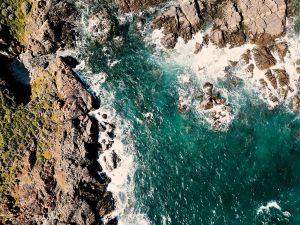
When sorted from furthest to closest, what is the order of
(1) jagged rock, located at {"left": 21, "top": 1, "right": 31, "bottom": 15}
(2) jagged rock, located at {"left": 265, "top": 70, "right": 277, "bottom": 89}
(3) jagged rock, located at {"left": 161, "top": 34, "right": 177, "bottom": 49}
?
(1) jagged rock, located at {"left": 21, "top": 1, "right": 31, "bottom": 15} < (3) jagged rock, located at {"left": 161, "top": 34, "right": 177, "bottom": 49} < (2) jagged rock, located at {"left": 265, "top": 70, "right": 277, "bottom": 89}

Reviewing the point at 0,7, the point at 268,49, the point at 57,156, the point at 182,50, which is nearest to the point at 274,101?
the point at 268,49

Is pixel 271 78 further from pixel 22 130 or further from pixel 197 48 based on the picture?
pixel 22 130

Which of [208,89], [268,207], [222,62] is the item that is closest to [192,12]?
[222,62]

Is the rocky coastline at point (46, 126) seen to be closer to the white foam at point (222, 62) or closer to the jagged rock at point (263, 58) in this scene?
the white foam at point (222, 62)

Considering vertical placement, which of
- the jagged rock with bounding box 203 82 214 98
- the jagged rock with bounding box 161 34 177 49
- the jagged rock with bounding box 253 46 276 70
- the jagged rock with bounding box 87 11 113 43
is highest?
the jagged rock with bounding box 87 11 113 43

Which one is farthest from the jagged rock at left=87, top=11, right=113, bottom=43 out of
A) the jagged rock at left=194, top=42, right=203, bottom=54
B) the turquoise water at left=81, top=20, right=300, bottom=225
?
the jagged rock at left=194, top=42, right=203, bottom=54

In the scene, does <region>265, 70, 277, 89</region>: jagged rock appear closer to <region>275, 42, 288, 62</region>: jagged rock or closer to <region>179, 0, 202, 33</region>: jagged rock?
<region>275, 42, 288, 62</region>: jagged rock

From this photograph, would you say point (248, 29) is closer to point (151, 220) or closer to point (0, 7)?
point (151, 220)

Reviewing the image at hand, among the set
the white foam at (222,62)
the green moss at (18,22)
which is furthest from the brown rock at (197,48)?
the green moss at (18,22)
